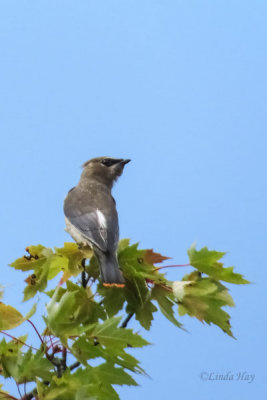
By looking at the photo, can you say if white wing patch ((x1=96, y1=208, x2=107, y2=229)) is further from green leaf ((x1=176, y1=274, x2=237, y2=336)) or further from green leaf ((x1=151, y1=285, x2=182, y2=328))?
green leaf ((x1=176, y1=274, x2=237, y2=336))

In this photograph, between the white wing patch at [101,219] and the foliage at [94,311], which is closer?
the foliage at [94,311]

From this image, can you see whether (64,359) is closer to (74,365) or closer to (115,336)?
(74,365)

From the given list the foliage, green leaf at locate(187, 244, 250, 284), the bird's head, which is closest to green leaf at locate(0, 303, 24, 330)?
the foliage

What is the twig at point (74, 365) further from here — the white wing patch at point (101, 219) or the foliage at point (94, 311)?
the white wing patch at point (101, 219)

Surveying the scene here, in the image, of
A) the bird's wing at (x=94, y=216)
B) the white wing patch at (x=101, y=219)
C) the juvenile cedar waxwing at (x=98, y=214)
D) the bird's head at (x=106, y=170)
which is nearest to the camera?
the juvenile cedar waxwing at (x=98, y=214)

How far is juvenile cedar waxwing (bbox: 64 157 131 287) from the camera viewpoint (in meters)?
3.09

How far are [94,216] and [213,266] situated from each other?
4.15 feet

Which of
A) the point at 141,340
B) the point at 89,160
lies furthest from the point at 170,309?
the point at 89,160

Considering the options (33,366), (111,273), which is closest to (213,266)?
(111,273)

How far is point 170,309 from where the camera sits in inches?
116

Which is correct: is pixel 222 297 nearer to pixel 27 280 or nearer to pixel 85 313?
pixel 85 313

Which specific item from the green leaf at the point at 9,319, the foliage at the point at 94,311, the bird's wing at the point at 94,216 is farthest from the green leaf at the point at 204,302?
the green leaf at the point at 9,319

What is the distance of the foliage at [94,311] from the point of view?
250 cm

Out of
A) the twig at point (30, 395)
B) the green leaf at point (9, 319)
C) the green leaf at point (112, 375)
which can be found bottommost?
the twig at point (30, 395)
